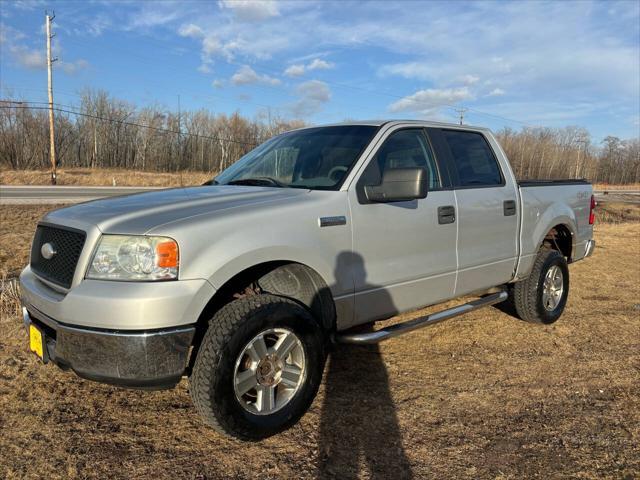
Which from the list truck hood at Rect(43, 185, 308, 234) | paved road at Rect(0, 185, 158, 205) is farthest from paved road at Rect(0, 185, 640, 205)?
truck hood at Rect(43, 185, 308, 234)

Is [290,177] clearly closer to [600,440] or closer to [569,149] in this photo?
[600,440]

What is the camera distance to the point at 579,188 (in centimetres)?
566

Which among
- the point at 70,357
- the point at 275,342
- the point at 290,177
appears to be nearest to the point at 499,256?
the point at 290,177

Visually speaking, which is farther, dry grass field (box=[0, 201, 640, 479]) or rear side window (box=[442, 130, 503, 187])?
rear side window (box=[442, 130, 503, 187])

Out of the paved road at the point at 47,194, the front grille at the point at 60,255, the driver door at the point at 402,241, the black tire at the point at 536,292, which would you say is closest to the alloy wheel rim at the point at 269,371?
the driver door at the point at 402,241

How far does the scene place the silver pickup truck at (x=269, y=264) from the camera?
250cm

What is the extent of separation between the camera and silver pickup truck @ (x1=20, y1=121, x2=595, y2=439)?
2500 mm

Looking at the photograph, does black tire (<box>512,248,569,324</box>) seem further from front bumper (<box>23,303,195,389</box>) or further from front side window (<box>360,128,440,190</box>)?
front bumper (<box>23,303,195,389</box>)

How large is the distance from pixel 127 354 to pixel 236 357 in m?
0.56

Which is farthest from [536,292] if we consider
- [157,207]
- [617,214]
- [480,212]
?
[617,214]

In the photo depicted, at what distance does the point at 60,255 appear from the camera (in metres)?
2.82

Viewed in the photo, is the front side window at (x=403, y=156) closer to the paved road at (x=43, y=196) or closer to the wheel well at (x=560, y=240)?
the wheel well at (x=560, y=240)

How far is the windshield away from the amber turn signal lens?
1.21m

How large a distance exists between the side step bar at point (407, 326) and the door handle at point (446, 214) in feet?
2.50
